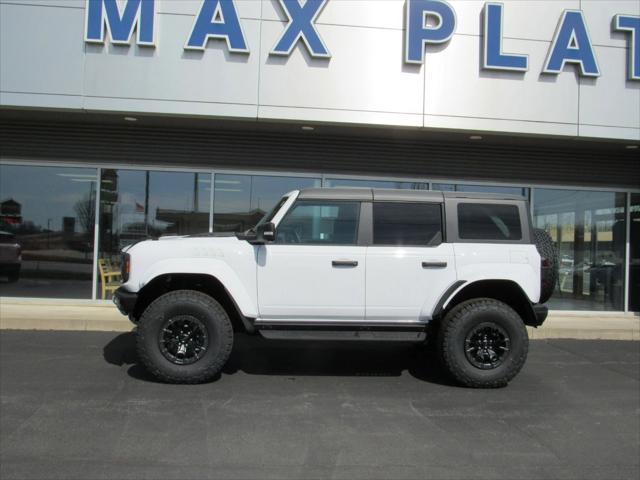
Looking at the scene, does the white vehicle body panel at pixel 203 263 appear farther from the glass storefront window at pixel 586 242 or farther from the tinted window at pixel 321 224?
the glass storefront window at pixel 586 242

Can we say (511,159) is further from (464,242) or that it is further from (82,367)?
(82,367)

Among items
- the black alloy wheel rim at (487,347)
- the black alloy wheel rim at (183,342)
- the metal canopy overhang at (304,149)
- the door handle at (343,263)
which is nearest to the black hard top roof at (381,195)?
the door handle at (343,263)

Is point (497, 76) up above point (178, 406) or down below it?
above

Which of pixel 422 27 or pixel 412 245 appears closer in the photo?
pixel 412 245

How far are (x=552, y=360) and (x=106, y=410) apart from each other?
5.57 metres

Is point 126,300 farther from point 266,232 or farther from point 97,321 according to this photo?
point 97,321

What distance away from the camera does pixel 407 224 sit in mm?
5785

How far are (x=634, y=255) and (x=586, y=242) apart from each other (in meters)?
1.10

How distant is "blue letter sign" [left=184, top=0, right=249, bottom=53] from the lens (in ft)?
28.0

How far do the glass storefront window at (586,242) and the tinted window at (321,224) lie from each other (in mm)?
6491

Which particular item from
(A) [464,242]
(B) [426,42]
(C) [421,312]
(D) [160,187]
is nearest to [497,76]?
(B) [426,42]

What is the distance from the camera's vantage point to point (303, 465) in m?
3.74

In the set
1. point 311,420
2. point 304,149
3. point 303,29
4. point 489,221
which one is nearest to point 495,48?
point 303,29

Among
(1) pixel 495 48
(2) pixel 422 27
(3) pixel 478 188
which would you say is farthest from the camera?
(3) pixel 478 188
